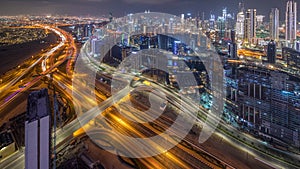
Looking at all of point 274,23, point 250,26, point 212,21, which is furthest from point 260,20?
point 212,21

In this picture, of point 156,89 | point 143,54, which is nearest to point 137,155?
point 156,89

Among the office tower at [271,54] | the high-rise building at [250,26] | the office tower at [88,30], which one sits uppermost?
the high-rise building at [250,26]

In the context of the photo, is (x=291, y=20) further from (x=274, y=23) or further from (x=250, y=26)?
(x=250, y=26)

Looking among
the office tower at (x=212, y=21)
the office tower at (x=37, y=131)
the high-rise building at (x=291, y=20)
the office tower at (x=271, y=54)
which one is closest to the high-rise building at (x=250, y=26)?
the high-rise building at (x=291, y=20)

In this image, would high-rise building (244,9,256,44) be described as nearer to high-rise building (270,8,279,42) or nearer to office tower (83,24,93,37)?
high-rise building (270,8,279,42)

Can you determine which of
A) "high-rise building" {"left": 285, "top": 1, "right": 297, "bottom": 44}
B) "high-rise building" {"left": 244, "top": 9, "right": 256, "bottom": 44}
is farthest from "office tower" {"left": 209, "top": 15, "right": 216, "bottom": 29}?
"high-rise building" {"left": 285, "top": 1, "right": 297, "bottom": 44}

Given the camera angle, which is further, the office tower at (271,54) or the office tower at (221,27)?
the office tower at (221,27)

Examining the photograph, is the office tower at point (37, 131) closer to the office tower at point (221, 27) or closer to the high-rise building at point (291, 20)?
the office tower at point (221, 27)
